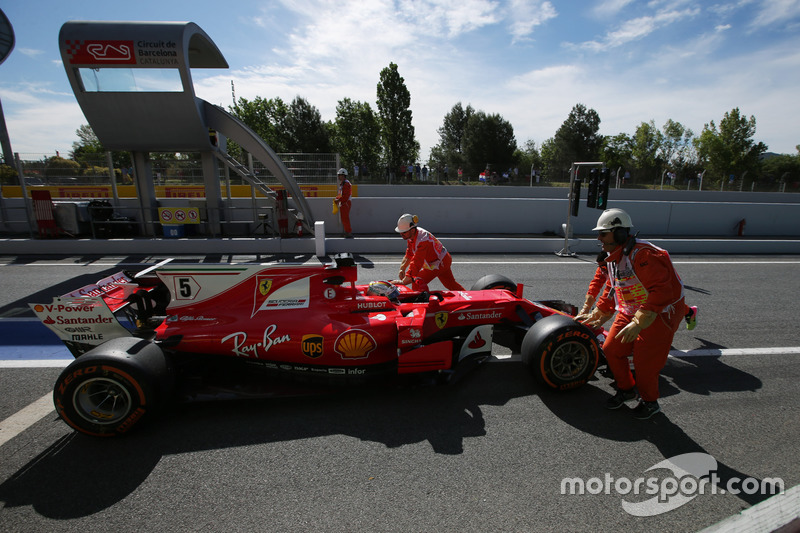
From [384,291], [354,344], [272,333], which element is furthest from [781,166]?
[272,333]

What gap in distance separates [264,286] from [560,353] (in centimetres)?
315

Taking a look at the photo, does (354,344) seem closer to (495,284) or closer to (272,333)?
(272,333)

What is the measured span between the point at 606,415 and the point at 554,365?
0.63 meters

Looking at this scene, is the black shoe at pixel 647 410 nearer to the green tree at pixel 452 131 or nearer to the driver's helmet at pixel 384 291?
the driver's helmet at pixel 384 291

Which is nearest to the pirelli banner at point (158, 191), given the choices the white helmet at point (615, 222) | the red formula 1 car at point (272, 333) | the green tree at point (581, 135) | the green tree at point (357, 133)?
the red formula 1 car at point (272, 333)

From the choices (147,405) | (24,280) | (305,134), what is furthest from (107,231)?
(305,134)

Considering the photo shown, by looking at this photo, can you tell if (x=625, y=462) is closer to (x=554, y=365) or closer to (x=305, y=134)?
(x=554, y=365)

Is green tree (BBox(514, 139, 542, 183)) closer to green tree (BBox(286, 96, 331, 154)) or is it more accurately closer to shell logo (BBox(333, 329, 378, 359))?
green tree (BBox(286, 96, 331, 154))

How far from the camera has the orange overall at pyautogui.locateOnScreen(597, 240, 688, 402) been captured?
3.43 m

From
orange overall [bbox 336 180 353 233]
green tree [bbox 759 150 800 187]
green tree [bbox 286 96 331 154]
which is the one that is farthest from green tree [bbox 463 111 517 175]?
orange overall [bbox 336 180 353 233]

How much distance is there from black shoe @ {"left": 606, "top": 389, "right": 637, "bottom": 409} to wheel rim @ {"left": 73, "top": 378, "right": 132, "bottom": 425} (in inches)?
172

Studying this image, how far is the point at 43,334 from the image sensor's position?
547cm

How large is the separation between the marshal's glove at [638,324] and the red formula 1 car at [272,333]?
0.54 meters

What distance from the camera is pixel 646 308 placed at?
3471 millimetres
